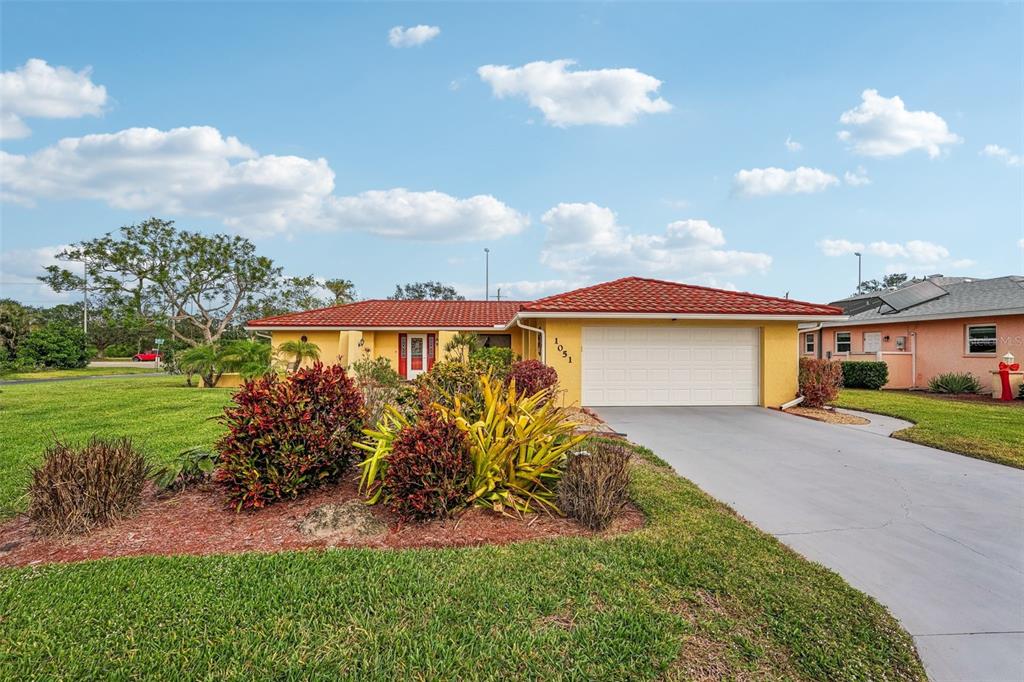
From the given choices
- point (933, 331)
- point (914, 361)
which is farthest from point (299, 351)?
point (933, 331)

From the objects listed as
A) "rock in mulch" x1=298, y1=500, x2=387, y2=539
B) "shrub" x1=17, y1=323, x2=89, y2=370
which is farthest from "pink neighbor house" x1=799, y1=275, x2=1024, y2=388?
"shrub" x1=17, y1=323, x2=89, y2=370

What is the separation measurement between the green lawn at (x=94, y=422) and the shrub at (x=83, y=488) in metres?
1.00

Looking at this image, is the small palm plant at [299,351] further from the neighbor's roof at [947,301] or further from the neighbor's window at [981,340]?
the neighbor's window at [981,340]

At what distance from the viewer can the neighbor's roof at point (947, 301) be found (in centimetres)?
1576

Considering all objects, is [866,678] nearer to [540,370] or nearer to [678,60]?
[540,370]

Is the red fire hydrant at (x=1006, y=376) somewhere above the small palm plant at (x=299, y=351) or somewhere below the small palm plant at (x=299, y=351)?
below

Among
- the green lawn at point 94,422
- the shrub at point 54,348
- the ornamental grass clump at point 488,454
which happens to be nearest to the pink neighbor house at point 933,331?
the ornamental grass clump at point 488,454

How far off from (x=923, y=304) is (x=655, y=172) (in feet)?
43.4

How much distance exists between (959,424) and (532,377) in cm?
851

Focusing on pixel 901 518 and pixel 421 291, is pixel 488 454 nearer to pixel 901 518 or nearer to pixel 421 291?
pixel 901 518

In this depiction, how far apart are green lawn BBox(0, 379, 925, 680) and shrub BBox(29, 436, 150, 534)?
0.62 metres

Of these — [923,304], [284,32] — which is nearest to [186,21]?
[284,32]

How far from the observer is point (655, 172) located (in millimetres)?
14695

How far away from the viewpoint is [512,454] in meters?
4.57
